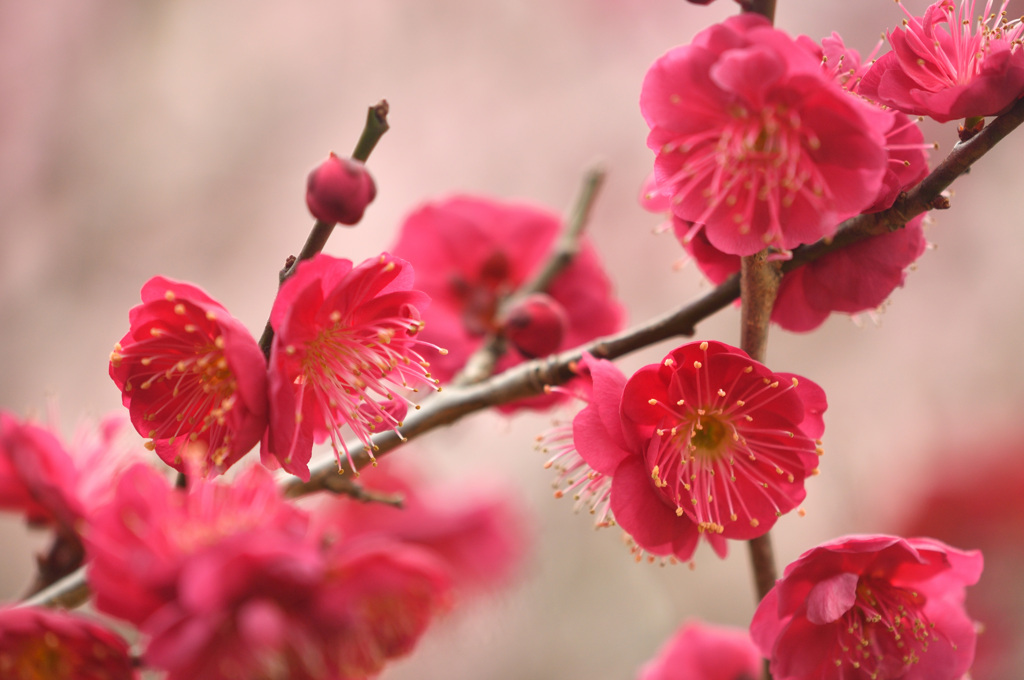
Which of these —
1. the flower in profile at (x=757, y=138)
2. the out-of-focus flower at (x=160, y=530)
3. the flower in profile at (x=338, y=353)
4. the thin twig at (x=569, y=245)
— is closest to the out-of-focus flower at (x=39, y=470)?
the out-of-focus flower at (x=160, y=530)

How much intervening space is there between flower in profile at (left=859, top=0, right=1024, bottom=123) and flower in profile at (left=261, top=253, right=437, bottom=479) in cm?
31

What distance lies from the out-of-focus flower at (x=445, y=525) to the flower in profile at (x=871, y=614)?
0.61 meters

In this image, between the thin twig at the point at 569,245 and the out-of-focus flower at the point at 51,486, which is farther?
the thin twig at the point at 569,245

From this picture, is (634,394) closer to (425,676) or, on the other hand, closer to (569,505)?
(425,676)

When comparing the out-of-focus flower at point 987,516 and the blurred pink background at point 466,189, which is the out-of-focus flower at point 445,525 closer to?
the blurred pink background at point 466,189

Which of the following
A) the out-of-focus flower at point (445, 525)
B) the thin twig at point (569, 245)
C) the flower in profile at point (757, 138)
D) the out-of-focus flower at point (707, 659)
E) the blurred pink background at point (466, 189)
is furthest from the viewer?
the blurred pink background at point (466, 189)

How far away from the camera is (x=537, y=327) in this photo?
63 centimetres

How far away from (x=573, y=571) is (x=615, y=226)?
98cm

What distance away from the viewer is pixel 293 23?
2.02 metres

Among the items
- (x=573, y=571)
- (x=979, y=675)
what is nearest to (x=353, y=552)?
(x=979, y=675)

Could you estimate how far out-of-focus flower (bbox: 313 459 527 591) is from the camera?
1051mm

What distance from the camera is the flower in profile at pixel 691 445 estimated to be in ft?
1.40

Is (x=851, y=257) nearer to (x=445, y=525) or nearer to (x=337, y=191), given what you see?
(x=337, y=191)

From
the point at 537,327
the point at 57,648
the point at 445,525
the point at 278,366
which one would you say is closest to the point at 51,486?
the point at 57,648
